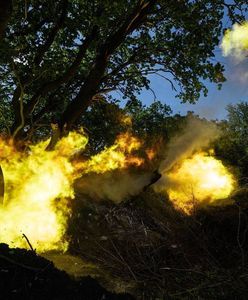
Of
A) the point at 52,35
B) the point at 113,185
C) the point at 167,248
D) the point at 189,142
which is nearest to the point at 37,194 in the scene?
the point at 113,185

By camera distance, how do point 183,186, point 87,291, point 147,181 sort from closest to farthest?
point 87,291 < point 183,186 < point 147,181

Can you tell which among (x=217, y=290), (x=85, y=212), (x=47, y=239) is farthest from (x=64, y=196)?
(x=217, y=290)

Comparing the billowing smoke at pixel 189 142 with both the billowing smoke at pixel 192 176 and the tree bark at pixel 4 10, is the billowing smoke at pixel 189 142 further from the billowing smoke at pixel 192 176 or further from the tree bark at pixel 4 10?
the tree bark at pixel 4 10

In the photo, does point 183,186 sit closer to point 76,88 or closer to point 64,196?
point 64,196

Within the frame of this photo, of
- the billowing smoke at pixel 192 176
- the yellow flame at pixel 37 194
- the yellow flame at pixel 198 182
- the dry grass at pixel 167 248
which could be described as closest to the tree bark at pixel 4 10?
the dry grass at pixel 167 248

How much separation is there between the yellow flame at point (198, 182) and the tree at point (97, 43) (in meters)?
2.76

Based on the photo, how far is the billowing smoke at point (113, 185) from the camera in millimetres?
15234

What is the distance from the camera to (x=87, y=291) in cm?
711

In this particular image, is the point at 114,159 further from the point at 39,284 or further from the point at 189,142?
the point at 39,284

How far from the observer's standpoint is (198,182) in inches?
561

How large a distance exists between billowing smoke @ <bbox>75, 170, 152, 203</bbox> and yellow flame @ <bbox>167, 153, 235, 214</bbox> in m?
1.35

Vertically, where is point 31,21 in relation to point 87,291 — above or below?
above

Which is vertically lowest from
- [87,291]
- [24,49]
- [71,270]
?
[87,291]

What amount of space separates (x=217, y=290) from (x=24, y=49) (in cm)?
1121
